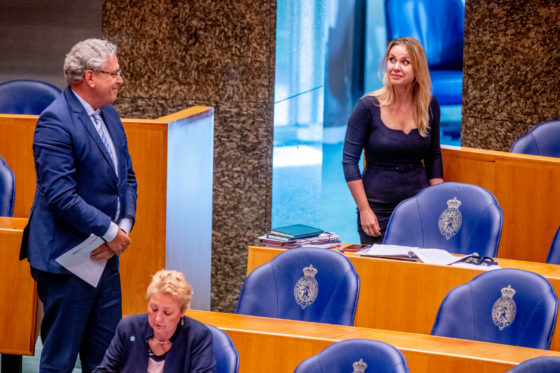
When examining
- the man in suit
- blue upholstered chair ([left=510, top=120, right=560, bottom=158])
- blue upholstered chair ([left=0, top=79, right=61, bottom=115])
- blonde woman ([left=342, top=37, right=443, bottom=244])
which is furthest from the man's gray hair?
blue upholstered chair ([left=510, top=120, right=560, bottom=158])

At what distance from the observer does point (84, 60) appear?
2.97 meters

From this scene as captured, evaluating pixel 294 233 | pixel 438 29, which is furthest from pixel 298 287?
pixel 438 29

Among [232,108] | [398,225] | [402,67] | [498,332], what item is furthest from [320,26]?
[498,332]

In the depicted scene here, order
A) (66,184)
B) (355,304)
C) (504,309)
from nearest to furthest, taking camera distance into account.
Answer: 1. (66,184)
2. (504,309)
3. (355,304)

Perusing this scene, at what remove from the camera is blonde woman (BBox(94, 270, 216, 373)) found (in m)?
2.60

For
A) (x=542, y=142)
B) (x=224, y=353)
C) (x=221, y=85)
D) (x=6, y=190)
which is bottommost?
(x=224, y=353)

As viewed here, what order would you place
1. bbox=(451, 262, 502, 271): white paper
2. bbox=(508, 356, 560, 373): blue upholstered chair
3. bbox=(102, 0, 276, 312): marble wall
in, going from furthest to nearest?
bbox=(102, 0, 276, 312): marble wall < bbox=(451, 262, 502, 271): white paper < bbox=(508, 356, 560, 373): blue upholstered chair

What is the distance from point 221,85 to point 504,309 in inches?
130

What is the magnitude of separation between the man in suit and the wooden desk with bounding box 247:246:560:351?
0.99 m

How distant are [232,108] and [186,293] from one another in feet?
10.9

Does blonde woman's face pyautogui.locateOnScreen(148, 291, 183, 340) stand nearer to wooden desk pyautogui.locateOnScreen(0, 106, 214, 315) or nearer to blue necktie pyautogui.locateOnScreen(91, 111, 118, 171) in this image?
blue necktie pyautogui.locateOnScreen(91, 111, 118, 171)

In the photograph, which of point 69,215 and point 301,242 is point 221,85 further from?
point 69,215

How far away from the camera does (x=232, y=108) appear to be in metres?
5.88

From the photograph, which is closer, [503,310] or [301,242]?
[503,310]
